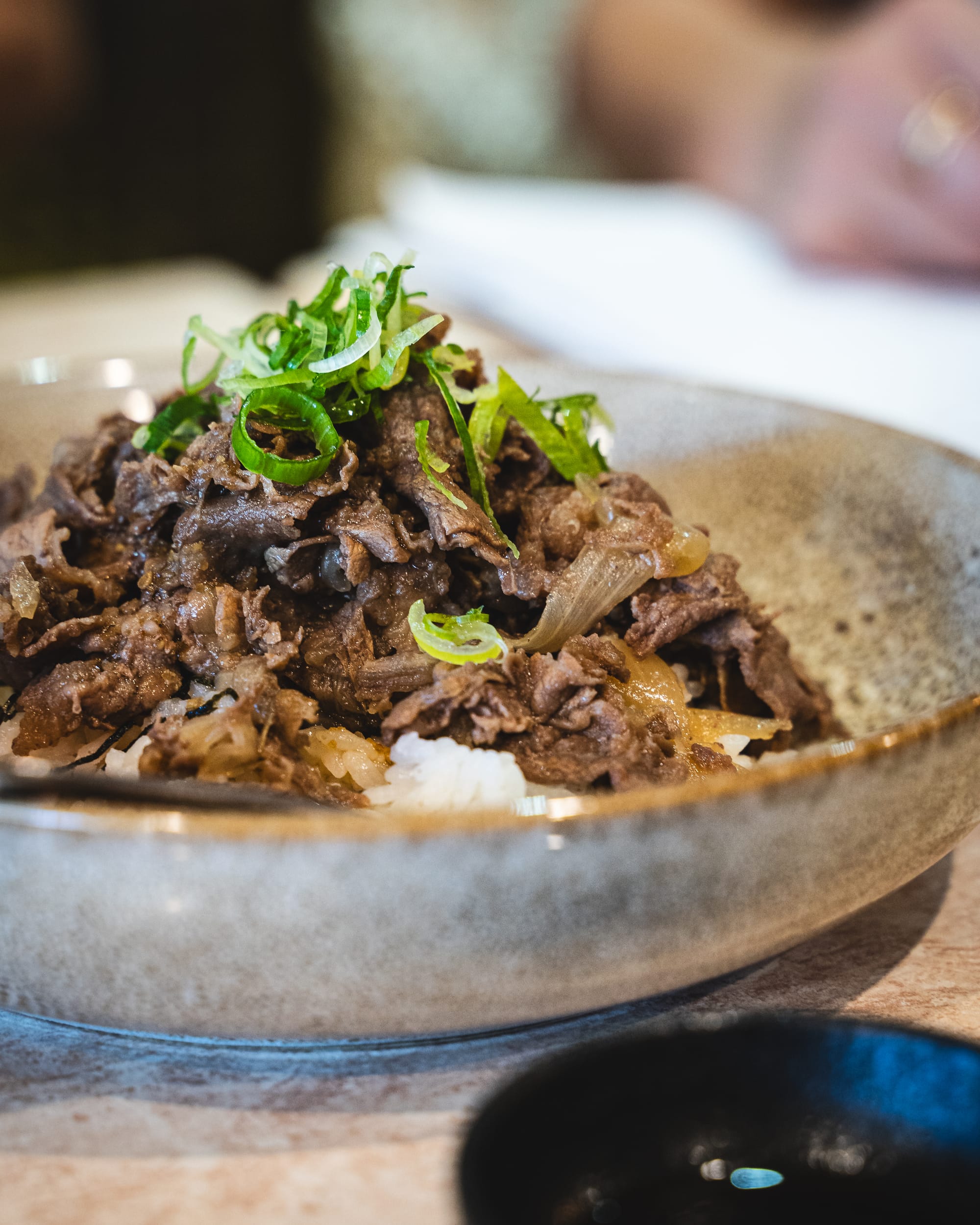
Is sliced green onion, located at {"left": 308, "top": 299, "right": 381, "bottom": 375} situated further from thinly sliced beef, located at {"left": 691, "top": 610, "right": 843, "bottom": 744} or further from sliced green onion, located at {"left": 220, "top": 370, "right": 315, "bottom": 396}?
thinly sliced beef, located at {"left": 691, "top": 610, "right": 843, "bottom": 744}

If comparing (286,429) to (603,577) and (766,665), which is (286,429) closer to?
(603,577)

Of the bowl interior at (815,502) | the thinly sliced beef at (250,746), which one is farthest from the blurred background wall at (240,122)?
the thinly sliced beef at (250,746)

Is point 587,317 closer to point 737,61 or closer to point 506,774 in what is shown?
point 737,61

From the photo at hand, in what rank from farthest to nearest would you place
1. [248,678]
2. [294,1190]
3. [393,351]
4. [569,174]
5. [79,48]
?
[569,174]
[79,48]
[393,351]
[248,678]
[294,1190]

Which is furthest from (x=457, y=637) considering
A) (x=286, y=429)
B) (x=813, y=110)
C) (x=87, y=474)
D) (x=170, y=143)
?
(x=170, y=143)

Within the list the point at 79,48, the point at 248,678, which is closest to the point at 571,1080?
the point at 248,678

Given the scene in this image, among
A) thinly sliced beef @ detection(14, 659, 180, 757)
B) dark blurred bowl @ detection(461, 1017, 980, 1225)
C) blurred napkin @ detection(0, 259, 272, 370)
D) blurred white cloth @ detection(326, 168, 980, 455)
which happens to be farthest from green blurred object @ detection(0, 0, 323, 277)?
dark blurred bowl @ detection(461, 1017, 980, 1225)
